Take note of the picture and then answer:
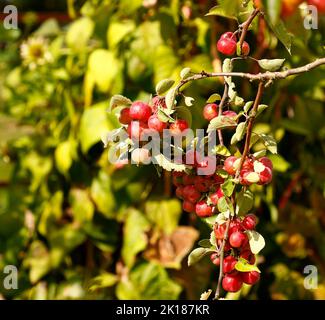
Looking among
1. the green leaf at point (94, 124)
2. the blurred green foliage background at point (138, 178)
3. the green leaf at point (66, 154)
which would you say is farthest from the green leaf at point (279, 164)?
the green leaf at point (66, 154)

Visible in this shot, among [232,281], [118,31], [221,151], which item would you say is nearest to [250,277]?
[232,281]

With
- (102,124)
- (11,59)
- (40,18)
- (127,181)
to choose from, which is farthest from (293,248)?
(11,59)

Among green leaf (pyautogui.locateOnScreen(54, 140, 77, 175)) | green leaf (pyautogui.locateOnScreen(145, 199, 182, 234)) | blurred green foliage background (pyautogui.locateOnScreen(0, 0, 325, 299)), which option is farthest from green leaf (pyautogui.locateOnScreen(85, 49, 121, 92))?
green leaf (pyautogui.locateOnScreen(145, 199, 182, 234))

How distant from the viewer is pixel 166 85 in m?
0.58

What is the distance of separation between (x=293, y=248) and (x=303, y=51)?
451mm

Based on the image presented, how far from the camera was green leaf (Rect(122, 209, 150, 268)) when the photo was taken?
1.23 m

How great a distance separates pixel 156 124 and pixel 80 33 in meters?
0.86

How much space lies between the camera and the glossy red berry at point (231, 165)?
0.55m

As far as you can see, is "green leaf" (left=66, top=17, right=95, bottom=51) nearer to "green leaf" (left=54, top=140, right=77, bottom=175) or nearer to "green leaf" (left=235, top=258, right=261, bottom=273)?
"green leaf" (left=54, top=140, right=77, bottom=175)

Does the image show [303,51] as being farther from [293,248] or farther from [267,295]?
[267,295]

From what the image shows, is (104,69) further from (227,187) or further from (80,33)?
(227,187)

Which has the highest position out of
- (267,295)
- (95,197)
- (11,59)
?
(11,59)

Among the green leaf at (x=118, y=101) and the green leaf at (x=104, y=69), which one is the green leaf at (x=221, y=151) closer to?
the green leaf at (x=118, y=101)

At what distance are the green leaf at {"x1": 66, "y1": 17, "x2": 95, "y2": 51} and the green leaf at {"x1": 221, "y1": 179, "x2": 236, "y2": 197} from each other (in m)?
0.87
